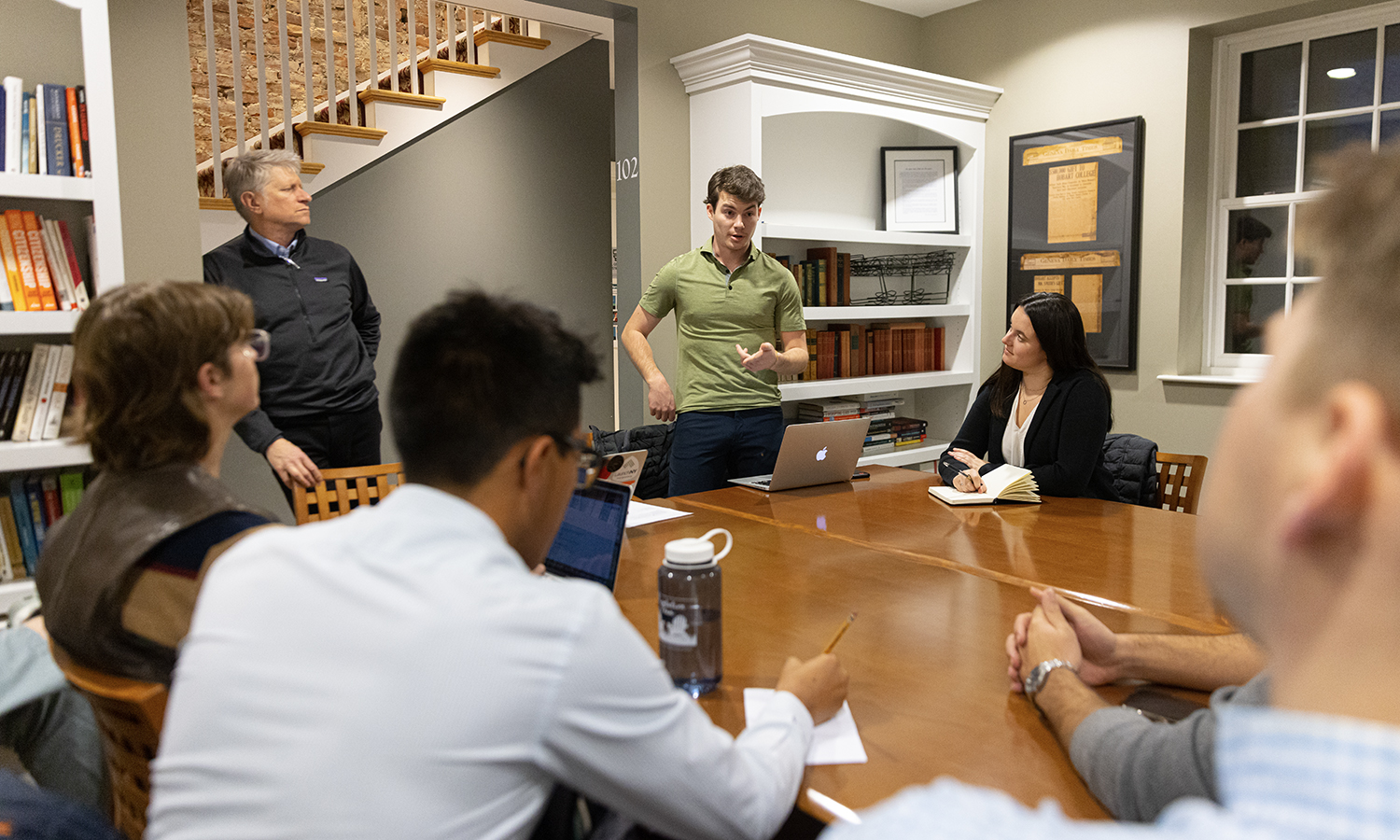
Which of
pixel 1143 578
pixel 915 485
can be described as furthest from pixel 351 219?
pixel 1143 578

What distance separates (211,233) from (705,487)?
2317mm

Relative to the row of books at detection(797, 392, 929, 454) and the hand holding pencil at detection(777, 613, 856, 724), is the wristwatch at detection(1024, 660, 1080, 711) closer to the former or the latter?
the hand holding pencil at detection(777, 613, 856, 724)

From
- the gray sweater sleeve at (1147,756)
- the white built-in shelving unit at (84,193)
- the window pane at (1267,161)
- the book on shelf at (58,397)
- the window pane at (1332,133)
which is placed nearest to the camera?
the gray sweater sleeve at (1147,756)

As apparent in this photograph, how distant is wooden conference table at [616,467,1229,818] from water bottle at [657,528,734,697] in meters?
0.04

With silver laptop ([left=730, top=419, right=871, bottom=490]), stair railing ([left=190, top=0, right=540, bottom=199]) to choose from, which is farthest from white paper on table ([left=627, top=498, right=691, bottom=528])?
stair railing ([left=190, top=0, right=540, bottom=199])

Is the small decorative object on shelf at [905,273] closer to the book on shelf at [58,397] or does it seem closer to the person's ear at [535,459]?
the book on shelf at [58,397]

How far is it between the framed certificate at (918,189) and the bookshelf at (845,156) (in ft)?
0.22

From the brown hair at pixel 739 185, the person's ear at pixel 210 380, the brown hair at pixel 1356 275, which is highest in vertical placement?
the brown hair at pixel 739 185

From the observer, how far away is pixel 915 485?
2891 mm

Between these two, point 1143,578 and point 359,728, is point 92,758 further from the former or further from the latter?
point 1143,578

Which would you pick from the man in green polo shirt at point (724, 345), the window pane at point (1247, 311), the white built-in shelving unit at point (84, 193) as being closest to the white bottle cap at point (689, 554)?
the white built-in shelving unit at point (84, 193)

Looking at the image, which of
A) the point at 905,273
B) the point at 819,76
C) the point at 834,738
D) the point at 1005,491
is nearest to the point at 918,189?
the point at 905,273

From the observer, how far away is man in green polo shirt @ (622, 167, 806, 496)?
10.9ft

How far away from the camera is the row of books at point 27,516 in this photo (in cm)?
246
